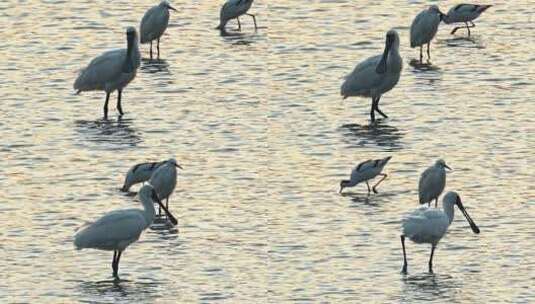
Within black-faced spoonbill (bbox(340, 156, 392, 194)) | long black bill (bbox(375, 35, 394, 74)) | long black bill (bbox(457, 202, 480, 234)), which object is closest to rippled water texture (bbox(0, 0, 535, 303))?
long black bill (bbox(457, 202, 480, 234))

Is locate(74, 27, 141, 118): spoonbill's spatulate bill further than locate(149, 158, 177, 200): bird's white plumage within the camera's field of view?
Yes

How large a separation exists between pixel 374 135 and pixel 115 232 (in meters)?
9.14

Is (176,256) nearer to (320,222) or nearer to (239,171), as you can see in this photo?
(320,222)

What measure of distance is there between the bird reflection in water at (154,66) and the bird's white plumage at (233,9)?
278 centimetres

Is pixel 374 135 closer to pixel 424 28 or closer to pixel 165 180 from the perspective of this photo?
pixel 165 180

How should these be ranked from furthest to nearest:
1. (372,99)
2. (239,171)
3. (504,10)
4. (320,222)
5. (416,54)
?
(504,10)
(416,54)
(372,99)
(239,171)
(320,222)

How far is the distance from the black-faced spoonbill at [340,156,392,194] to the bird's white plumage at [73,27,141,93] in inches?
276

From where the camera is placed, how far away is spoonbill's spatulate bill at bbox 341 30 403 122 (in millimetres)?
34094

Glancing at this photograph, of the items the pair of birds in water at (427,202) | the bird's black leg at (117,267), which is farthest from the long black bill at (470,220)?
the bird's black leg at (117,267)

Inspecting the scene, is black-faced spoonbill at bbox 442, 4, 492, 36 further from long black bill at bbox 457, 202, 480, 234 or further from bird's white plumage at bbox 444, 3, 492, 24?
long black bill at bbox 457, 202, 480, 234

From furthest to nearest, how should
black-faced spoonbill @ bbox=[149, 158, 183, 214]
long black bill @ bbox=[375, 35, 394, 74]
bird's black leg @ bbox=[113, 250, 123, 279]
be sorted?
long black bill @ bbox=[375, 35, 394, 74] < black-faced spoonbill @ bbox=[149, 158, 183, 214] < bird's black leg @ bbox=[113, 250, 123, 279]

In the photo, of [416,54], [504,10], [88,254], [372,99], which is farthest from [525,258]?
[504,10]

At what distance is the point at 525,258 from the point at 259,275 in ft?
10.9

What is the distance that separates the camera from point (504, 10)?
4459cm
